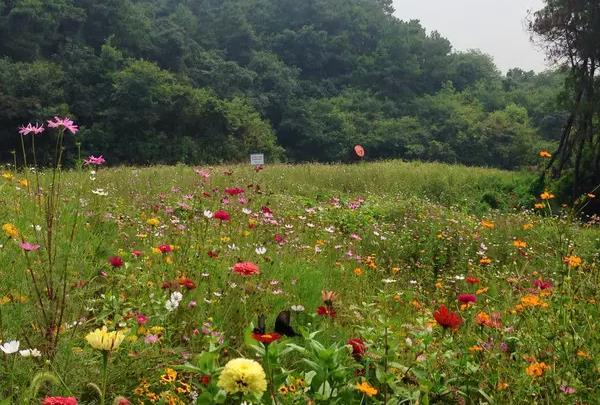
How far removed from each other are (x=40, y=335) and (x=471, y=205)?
9.15 m

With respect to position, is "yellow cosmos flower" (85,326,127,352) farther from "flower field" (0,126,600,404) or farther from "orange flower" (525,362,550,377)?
"orange flower" (525,362,550,377)

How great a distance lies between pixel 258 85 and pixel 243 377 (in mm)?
34822

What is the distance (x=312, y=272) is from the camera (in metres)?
2.96

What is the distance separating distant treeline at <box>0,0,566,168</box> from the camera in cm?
2498

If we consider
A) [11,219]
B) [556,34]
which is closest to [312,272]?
[11,219]

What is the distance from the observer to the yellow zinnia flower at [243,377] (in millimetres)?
907

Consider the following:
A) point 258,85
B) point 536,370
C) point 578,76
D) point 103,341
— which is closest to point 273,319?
point 536,370

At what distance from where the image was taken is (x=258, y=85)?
34719 mm

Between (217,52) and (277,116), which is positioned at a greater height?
(217,52)

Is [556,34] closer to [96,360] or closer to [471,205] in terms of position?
[471,205]

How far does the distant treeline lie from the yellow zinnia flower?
487 inches

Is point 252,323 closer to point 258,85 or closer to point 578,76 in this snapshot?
point 578,76

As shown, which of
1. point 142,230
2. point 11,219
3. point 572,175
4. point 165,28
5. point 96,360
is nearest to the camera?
point 96,360

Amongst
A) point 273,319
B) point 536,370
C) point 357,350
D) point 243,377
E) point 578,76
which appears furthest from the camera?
point 578,76
